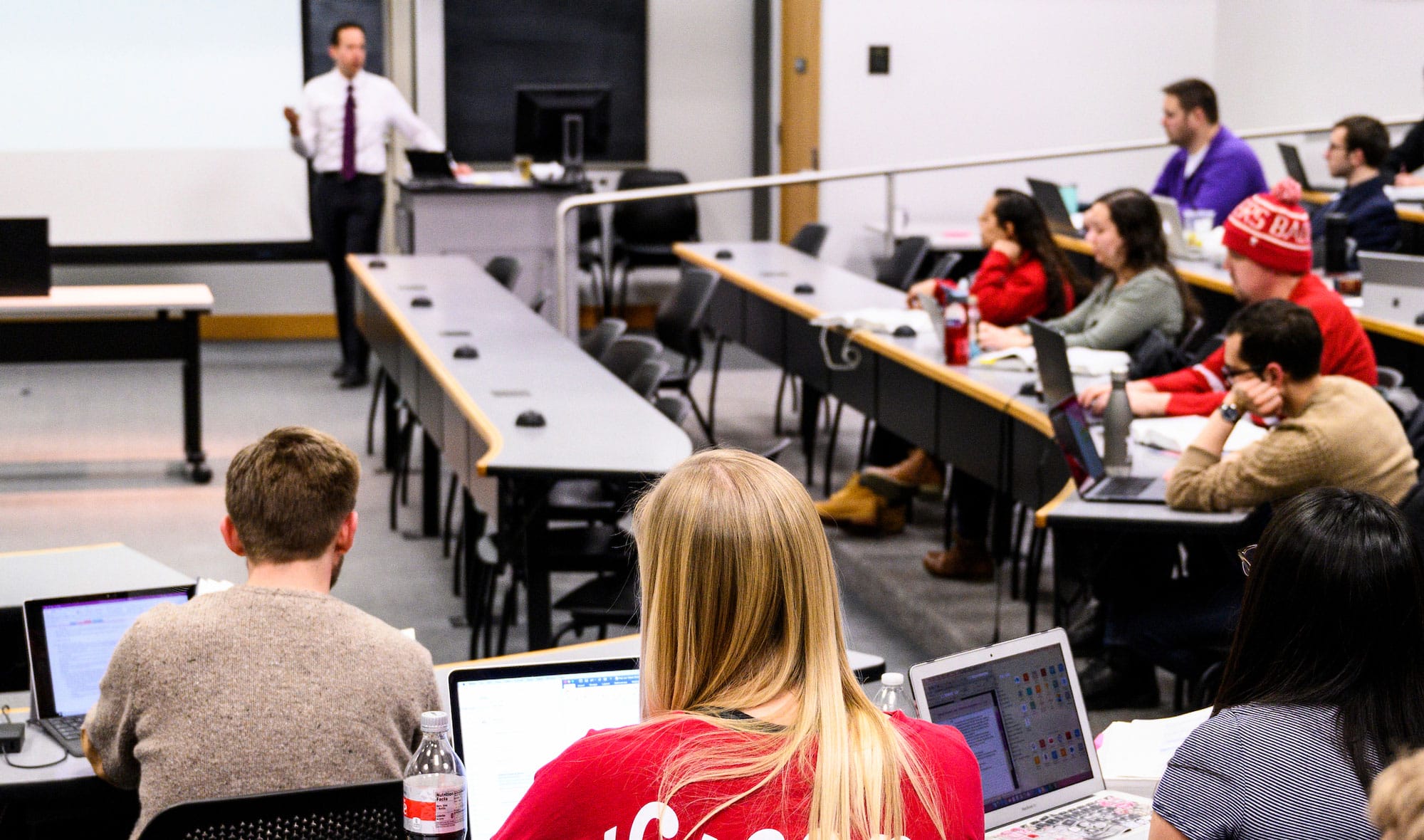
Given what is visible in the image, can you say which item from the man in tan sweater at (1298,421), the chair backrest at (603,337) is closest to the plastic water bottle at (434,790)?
the man in tan sweater at (1298,421)

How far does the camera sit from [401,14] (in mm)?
9328

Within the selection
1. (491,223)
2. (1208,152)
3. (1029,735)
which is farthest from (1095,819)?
(491,223)

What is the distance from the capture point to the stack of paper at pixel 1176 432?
12.1ft

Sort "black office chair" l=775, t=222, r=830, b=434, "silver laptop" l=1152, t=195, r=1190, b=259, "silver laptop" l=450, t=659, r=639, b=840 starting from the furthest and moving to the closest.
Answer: "black office chair" l=775, t=222, r=830, b=434
"silver laptop" l=1152, t=195, r=1190, b=259
"silver laptop" l=450, t=659, r=639, b=840

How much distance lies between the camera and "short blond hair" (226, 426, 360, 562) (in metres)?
2.08

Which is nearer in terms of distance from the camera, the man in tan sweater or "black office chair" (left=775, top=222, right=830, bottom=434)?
the man in tan sweater

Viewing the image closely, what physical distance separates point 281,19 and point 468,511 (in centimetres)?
565

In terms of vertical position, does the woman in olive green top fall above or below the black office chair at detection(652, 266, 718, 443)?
above

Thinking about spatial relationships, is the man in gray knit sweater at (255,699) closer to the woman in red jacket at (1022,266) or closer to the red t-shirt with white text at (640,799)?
the red t-shirt with white text at (640,799)

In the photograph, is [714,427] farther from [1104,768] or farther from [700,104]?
[1104,768]

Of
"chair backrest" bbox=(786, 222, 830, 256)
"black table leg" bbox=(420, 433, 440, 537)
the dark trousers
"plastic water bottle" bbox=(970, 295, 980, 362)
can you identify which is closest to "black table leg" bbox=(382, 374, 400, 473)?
"black table leg" bbox=(420, 433, 440, 537)

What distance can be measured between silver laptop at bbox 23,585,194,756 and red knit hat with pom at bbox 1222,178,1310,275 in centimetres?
262

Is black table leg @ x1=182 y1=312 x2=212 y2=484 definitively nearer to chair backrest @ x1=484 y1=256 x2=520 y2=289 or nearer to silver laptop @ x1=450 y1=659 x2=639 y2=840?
chair backrest @ x1=484 y1=256 x2=520 y2=289

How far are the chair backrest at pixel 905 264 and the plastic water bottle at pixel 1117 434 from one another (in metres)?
3.21
